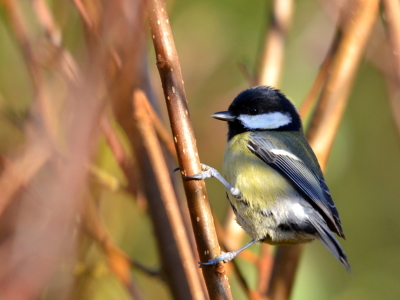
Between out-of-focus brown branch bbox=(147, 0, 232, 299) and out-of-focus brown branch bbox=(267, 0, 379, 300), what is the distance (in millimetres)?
689

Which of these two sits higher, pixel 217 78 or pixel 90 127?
pixel 217 78

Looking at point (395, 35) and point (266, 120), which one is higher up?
point (395, 35)

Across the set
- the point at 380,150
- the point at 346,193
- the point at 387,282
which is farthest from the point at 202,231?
the point at 380,150

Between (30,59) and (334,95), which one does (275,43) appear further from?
(30,59)

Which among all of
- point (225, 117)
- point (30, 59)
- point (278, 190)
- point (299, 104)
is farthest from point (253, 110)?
point (30, 59)

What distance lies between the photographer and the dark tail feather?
150 centimetres

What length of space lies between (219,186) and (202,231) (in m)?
2.03

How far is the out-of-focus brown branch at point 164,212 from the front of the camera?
1604 mm

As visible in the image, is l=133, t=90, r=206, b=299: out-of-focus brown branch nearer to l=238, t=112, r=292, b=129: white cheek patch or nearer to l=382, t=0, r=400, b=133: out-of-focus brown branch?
l=238, t=112, r=292, b=129: white cheek patch

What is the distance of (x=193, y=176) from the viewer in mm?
1175

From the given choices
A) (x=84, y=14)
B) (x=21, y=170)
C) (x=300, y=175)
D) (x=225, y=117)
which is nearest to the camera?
(x=84, y=14)

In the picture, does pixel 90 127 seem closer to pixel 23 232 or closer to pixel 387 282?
pixel 23 232

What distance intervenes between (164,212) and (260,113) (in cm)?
68

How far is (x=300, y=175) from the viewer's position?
70.9 inches
